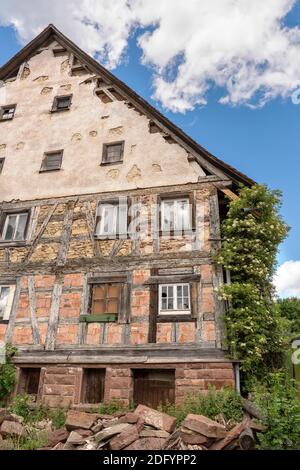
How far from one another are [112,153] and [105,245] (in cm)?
340

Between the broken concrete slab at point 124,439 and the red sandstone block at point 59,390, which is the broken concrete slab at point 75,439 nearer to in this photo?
the broken concrete slab at point 124,439

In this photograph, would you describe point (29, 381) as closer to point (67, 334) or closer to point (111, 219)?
point (67, 334)

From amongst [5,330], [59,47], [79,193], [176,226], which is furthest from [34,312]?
[59,47]

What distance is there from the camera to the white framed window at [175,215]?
10568 millimetres

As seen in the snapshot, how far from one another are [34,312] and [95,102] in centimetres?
776

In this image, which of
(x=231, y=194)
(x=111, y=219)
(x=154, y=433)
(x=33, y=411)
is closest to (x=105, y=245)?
(x=111, y=219)

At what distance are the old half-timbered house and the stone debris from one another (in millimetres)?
2033

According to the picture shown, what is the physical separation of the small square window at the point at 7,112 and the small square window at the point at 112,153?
15.0 feet

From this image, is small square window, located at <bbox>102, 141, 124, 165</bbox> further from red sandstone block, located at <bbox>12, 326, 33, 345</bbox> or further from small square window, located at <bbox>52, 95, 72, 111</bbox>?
red sandstone block, located at <bbox>12, 326, 33, 345</bbox>

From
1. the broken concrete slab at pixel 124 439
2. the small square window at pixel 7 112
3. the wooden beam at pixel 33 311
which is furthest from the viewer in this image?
the small square window at pixel 7 112

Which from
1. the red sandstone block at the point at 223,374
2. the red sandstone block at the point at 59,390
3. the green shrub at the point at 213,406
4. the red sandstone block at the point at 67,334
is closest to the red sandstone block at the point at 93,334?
the red sandstone block at the point at 67,334

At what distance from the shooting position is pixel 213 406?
7.73 meters

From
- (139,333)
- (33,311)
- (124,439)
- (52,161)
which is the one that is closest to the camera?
(124,439)
